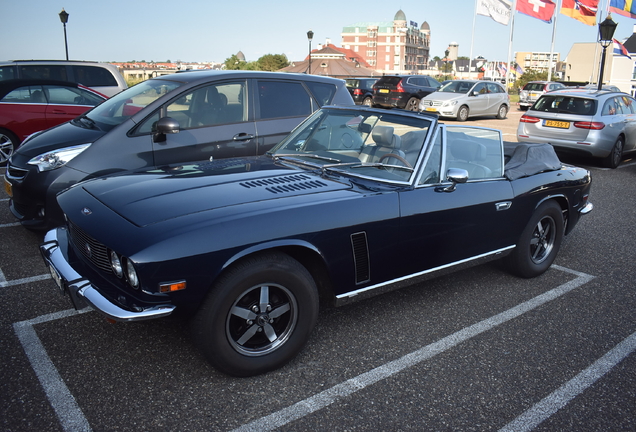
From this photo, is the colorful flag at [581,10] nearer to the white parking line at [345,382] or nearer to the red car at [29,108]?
the red car at [29,108]

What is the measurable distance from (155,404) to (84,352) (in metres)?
0.78

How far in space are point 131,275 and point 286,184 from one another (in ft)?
3.82

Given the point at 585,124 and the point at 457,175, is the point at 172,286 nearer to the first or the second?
the point at 457,175

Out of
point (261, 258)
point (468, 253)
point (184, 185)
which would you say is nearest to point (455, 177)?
point (468, 253)

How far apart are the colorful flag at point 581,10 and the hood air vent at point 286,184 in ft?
114

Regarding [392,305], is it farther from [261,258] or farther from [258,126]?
[258,126]

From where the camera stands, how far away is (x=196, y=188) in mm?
3238

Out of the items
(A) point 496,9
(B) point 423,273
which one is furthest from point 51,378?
(A) point 496,9

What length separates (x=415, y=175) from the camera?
3.70 meters

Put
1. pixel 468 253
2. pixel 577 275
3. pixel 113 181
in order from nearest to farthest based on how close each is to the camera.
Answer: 1. pixel 113 181
2. pixel 468 253
3. pixel 577 275

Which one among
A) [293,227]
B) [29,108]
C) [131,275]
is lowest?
[131,275]

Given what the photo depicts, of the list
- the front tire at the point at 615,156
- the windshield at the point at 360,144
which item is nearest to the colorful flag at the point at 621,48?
the front tire at the point at 615,156

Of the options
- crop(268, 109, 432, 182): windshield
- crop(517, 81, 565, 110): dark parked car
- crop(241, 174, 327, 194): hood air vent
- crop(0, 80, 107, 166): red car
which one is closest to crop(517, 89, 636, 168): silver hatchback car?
crop(268, 109, 432, 182): windshield

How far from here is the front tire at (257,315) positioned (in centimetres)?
273
